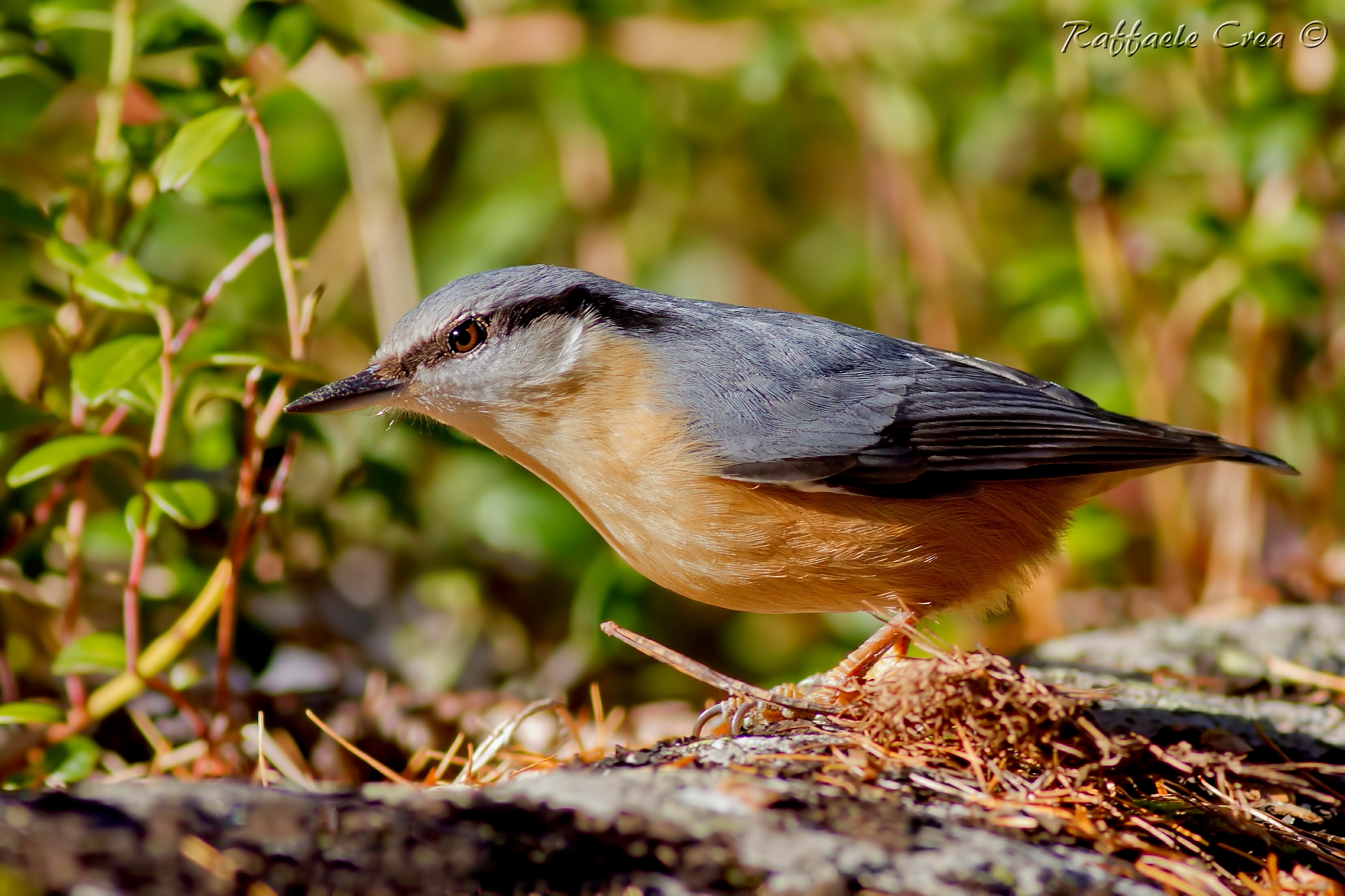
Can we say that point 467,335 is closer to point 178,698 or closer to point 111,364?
point 111,364

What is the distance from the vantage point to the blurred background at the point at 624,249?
2.50 meters

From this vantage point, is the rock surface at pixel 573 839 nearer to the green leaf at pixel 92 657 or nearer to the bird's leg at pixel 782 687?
the bird's leg at pixel 782 687

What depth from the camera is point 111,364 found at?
1945 mm

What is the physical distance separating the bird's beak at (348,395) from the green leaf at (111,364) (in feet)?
0.88

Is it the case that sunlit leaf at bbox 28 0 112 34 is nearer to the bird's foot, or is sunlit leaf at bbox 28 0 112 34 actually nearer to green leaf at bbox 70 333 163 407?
green leaf at bbox 70 333 163 407

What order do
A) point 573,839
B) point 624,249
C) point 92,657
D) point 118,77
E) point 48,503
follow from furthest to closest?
point 624,249 → point 48,503 → point 118,77 → point 92,657 → point 573,839

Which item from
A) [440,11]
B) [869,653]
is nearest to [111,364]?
[440,11]

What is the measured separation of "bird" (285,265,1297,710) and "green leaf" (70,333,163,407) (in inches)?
10.8

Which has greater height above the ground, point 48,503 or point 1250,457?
point 1250,457

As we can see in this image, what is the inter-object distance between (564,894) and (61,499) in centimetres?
171

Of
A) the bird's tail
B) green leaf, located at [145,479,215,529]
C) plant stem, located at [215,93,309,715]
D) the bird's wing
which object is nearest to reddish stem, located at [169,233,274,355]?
plant stem, located at [215,93,309,715]

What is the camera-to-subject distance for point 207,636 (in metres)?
2.50

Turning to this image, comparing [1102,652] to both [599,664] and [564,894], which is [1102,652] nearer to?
[599,664]

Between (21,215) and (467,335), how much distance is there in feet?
2.87
